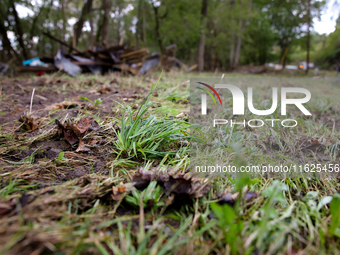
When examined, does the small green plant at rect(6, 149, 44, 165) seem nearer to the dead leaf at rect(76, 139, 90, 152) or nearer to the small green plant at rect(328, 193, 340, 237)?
the dead leaf at rect(76, 139, 90, 152)

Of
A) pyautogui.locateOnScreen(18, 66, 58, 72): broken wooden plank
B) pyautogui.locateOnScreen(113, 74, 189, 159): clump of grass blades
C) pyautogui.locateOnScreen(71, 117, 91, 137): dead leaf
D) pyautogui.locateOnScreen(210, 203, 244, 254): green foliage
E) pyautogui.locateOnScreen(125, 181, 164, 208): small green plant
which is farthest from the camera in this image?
pyautogui.locateOnScreen(18, 66, 58, 72): broken wooden plank

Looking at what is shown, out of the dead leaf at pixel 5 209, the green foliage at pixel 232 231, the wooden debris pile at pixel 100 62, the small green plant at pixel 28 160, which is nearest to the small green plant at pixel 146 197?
the green foliage at pixel 232 231

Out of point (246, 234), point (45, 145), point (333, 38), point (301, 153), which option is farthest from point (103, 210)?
point (333, 38)

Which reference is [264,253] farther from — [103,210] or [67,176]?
[67,176]

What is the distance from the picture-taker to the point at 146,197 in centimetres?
99

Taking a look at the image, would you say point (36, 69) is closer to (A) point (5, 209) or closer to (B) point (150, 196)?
(A) point (5, 209)

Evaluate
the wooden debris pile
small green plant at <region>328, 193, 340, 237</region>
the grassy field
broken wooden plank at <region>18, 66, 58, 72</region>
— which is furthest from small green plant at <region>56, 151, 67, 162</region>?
broken wooden plank at <region>18, 66, 58, 72</region>

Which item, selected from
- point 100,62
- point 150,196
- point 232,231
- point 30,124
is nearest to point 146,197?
point 150,196

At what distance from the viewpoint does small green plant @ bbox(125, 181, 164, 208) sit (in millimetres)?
979

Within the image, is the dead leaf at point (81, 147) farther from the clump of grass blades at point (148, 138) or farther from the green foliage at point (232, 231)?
the green foliage at point (232, 231)

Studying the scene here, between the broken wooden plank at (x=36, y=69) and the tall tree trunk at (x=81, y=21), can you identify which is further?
the tall tree trunk at (x=81, y=21)

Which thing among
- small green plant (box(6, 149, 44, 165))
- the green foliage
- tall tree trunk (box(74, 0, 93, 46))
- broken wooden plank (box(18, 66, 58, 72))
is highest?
tall tree trunk (box(74, 0, 93, 46))

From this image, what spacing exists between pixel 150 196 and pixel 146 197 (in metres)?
0.02

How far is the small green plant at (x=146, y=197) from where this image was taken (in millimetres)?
979
